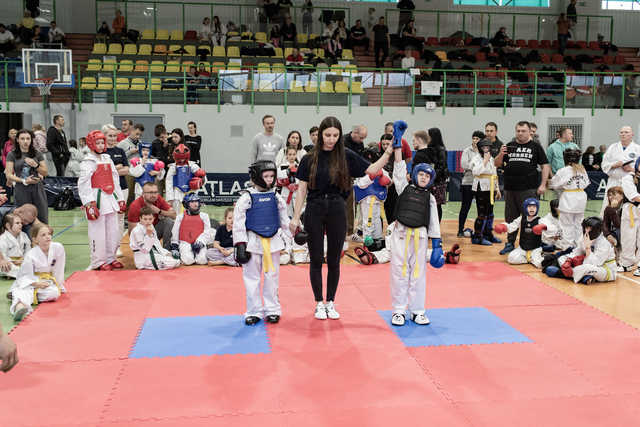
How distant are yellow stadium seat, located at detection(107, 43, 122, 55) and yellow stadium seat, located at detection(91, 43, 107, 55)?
0.59 ft

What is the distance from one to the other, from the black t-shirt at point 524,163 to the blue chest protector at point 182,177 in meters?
4.85

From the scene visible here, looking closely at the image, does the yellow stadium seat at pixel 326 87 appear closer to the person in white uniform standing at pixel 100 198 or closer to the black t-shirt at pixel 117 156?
the black t-shirt at pixel 117 156

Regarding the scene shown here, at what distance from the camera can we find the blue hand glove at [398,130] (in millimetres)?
5121

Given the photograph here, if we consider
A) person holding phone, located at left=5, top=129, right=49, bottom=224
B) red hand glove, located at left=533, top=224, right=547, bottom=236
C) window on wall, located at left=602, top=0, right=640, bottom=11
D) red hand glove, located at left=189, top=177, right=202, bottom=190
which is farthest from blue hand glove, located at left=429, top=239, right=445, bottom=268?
window on wall, located at left=602, top=0, right=640, bottom=11

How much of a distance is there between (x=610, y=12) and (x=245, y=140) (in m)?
16.6

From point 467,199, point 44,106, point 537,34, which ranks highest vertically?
point 537,34

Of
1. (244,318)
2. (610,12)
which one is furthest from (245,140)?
(610,12)

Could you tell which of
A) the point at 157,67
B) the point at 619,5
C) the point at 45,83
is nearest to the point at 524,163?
the point at 45,83

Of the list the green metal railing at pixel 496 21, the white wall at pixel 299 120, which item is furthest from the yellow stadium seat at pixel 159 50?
the green metal railing at pixel 496 21

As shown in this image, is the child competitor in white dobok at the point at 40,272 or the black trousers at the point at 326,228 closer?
the black trousers at the point at 326,228

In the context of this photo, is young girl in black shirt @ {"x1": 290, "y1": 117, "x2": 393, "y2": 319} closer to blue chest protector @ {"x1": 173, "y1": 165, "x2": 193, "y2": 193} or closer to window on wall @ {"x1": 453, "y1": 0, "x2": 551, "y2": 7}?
blue chest protector @ {"x1": 173, "y1": 165, "x2": 193, "y2": 193}

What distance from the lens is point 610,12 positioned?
77.4 feet

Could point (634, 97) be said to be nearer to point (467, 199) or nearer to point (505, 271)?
point (467, 199)

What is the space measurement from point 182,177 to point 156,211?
844mm
